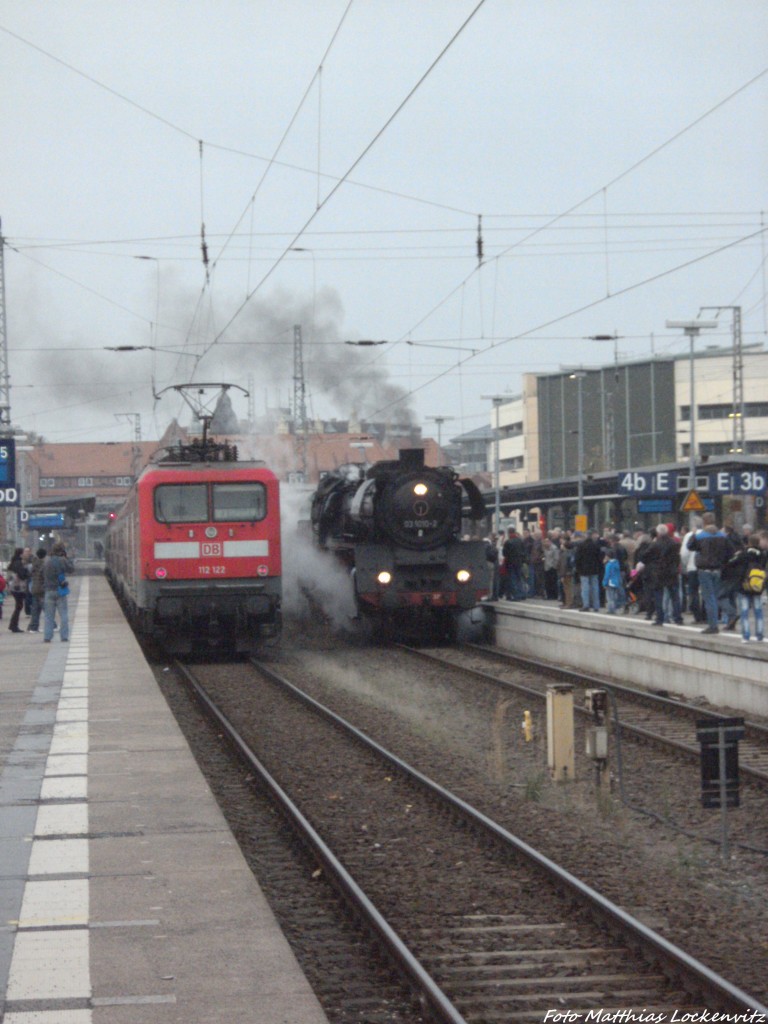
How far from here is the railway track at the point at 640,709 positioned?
13.3 meters

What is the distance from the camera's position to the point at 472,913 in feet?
25.7

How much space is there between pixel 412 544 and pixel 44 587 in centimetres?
657

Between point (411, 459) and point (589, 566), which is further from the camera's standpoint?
point (411, 459)

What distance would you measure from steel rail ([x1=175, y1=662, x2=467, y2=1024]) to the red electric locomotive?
354 inches

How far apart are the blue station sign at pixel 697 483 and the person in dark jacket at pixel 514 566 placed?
2.93 meters

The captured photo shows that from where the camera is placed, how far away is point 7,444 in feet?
95.2

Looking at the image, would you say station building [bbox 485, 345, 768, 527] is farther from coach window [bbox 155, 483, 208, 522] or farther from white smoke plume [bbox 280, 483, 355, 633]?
coach window [bbox 155, 483, 208, 522]

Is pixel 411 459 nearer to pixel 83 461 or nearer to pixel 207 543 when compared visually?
pixel 207 543

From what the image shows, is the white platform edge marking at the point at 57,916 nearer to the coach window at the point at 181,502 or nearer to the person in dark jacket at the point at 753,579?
the person in dark jacket at the point at 753,579

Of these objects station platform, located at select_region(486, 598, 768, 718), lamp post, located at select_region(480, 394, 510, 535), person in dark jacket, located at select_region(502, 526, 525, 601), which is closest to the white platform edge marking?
station platform, located at select_region(486, 598, 768, 718)

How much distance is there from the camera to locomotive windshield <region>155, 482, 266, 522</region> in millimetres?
22453

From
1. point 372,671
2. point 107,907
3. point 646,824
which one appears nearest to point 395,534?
point 372,671

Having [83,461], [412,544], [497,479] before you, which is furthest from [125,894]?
[83,461]

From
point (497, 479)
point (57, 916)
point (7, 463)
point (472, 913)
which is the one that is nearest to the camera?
point (57, 916)
